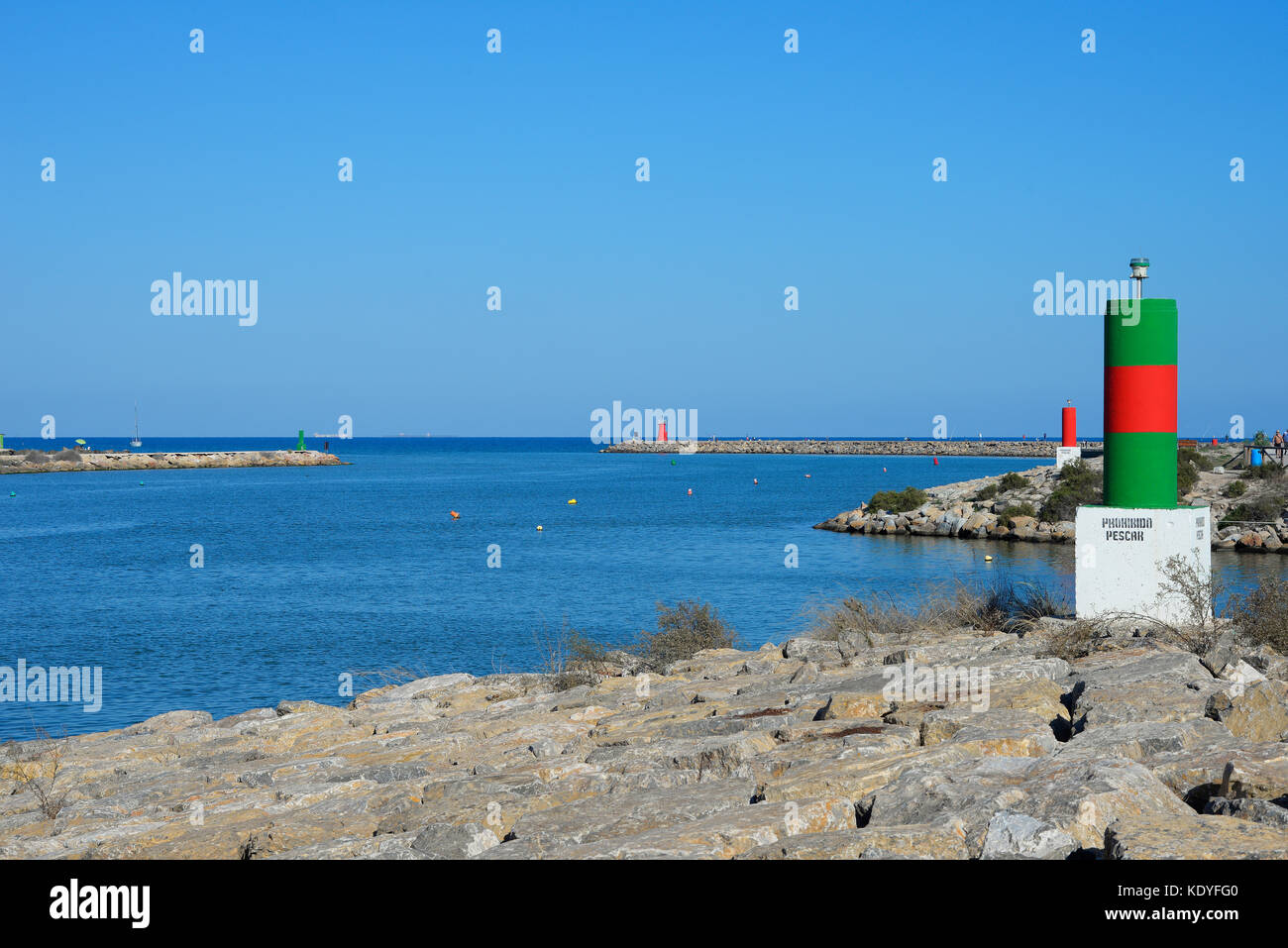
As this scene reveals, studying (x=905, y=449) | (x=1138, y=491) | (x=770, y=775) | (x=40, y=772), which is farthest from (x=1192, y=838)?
(x=905, y=449)

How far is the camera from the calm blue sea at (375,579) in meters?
21.2

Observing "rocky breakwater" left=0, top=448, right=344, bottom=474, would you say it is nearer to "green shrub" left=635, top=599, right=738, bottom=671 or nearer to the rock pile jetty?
the rock pile jetty

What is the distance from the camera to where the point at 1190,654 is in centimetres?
873

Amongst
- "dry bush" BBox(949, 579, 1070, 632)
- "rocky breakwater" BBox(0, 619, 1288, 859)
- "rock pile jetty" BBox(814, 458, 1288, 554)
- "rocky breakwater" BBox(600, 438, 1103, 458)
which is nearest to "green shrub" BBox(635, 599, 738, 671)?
"dry bush" BBox(949, 579, 1070, 632)

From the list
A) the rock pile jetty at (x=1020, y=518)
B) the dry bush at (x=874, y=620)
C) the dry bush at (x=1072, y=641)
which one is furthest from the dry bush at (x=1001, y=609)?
the rock pile jetty at (x=1020, y=518)

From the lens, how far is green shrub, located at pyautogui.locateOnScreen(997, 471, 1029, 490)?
51062 millimetres

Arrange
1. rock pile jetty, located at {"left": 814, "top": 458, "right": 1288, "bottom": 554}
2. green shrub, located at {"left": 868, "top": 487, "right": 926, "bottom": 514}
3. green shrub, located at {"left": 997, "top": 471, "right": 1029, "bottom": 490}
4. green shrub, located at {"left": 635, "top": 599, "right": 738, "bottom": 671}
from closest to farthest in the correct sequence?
green shrub, located at {"left": 635, "top": 599, "right": 738, "bottom": 671}, rock pile jetty, located at {"left": 814, "top": 458, "right": 1288, "bottom": 554}, green shrub, located at {"left": 868, "top": 487, "right": 926, "bottom": 514}, green shrub, located at {"left": 997, "top": 471, "right": 1029, "bottom": 490}

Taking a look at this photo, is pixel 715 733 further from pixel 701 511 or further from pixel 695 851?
pixel 701 511

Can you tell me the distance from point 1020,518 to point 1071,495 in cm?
223

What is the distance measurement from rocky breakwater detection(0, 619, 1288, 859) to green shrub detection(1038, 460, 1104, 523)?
1277 inches

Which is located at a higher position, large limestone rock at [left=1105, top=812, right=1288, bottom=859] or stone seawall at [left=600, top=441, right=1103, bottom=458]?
stone seawall at [left=600, top=441, right=1103, bottom=458]

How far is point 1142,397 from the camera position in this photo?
455 inches
